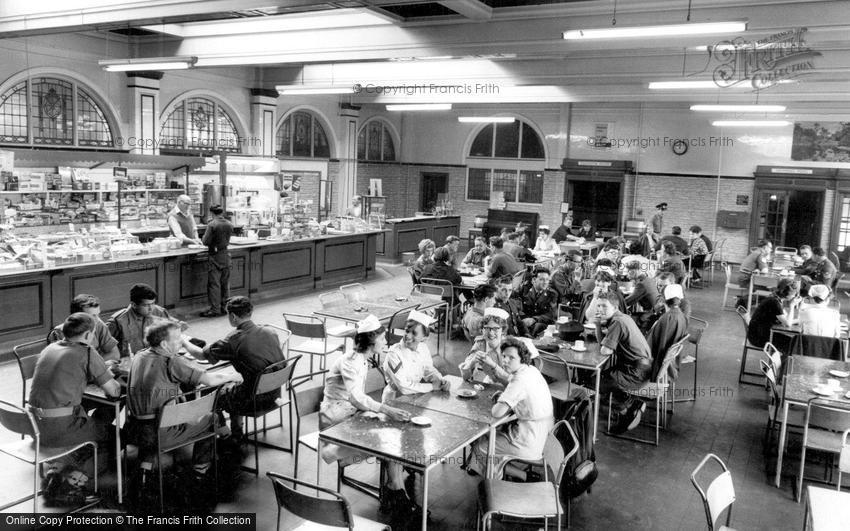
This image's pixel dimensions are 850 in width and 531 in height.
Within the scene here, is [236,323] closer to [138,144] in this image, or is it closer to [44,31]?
[44,31]

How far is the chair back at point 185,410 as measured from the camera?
4.62 metres

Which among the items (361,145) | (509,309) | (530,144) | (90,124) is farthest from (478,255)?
(361,145)

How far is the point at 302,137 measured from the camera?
63.2 feet

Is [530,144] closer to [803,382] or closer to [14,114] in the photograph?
[14,114]

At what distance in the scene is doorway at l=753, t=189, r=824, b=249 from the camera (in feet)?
58.7

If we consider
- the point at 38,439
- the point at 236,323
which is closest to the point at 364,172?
the point at 236,323

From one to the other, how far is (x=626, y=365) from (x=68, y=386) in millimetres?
4711

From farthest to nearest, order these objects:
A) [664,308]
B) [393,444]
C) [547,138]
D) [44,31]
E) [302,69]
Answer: [547,138]
[302,69]
[44,31]
[664,308]
[393,444]

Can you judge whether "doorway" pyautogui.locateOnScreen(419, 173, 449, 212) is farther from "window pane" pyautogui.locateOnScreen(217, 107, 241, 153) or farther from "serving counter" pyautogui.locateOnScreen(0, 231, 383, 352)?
"serving counter" pyautogui.locateOnScreen(0, 231, 383, 352)

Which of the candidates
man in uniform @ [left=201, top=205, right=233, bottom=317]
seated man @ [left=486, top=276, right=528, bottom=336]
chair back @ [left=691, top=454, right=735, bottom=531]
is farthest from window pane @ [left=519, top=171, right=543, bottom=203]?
chair back @ [left=691, top=454, right=735, bottom=531]

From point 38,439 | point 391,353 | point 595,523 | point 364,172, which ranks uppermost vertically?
point 364,172

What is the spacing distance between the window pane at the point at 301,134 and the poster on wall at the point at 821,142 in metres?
12.8

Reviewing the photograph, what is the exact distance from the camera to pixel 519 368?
4879 millimetres

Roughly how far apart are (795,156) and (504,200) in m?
7.97
